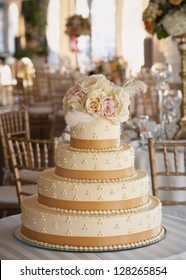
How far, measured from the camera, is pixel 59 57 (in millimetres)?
18953

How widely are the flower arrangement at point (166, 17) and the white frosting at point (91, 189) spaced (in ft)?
7.45

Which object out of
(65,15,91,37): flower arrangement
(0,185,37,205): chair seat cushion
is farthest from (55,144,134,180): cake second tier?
(65,15,91,37): flower arrangement

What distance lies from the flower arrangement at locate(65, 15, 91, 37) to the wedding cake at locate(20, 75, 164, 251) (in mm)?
7313

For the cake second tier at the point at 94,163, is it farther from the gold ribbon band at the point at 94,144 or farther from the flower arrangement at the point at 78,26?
the flower arrangement at the point at 78,26

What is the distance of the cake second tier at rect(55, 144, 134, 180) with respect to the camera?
271 centimetres

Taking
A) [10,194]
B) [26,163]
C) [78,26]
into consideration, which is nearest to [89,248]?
[26,163]

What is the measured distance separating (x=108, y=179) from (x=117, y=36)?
1449 cm

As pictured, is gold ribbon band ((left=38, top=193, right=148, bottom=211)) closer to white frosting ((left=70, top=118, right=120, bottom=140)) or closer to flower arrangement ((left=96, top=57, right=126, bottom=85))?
white frosting ((left=70, top=118, right=120, bottom=140))

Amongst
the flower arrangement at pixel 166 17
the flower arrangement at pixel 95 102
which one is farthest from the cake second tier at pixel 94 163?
the flower arrangement at pixel 166 17

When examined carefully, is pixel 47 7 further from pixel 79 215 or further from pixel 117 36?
pixel 79 215

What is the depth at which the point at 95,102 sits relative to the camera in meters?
2.70
